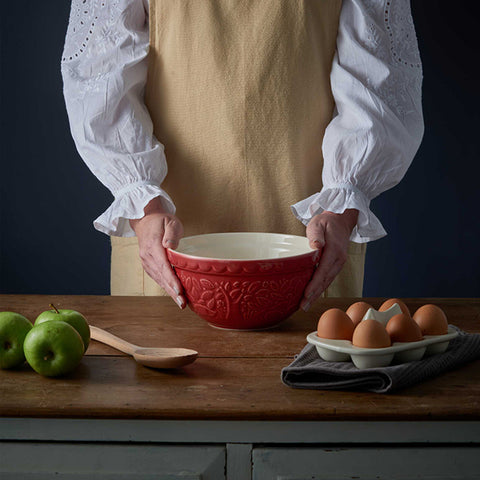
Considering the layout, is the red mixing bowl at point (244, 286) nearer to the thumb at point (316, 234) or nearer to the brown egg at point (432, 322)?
the thumb at point (316, 234)

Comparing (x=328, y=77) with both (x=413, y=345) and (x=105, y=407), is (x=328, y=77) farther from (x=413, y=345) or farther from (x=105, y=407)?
(x=105, y=407)

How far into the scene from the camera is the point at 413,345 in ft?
2.55

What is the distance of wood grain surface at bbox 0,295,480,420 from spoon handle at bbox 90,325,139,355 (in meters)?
0.01

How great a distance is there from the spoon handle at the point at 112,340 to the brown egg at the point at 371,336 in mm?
Result: 307

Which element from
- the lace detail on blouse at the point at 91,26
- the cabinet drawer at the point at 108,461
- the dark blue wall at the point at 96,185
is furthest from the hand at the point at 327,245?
the dark blue wall at the point at 96,185

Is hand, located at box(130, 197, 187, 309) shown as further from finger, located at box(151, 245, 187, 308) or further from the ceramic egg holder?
the ceramic egg holder

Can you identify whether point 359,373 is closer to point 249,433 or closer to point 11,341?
point 249,433

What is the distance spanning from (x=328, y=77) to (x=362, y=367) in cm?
78

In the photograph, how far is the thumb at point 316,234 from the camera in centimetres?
101

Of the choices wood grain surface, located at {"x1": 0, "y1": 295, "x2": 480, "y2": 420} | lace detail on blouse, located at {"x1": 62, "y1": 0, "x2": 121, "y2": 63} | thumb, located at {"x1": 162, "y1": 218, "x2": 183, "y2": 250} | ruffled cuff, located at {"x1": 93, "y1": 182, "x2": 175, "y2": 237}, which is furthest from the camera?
lace detail on blouse, located at {"x1": 62, "y1": 0, "x2": 121, "y2": 63}

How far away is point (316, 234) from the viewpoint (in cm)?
104

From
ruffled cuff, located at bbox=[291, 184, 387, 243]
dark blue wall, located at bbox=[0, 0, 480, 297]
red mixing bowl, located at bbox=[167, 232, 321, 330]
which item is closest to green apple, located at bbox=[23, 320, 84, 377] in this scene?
red mixing bowl, located at bbox=[167, 232, 321, 330]

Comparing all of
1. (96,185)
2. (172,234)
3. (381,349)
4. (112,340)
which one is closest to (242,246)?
(172,234)

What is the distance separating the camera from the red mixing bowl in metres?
0.91
